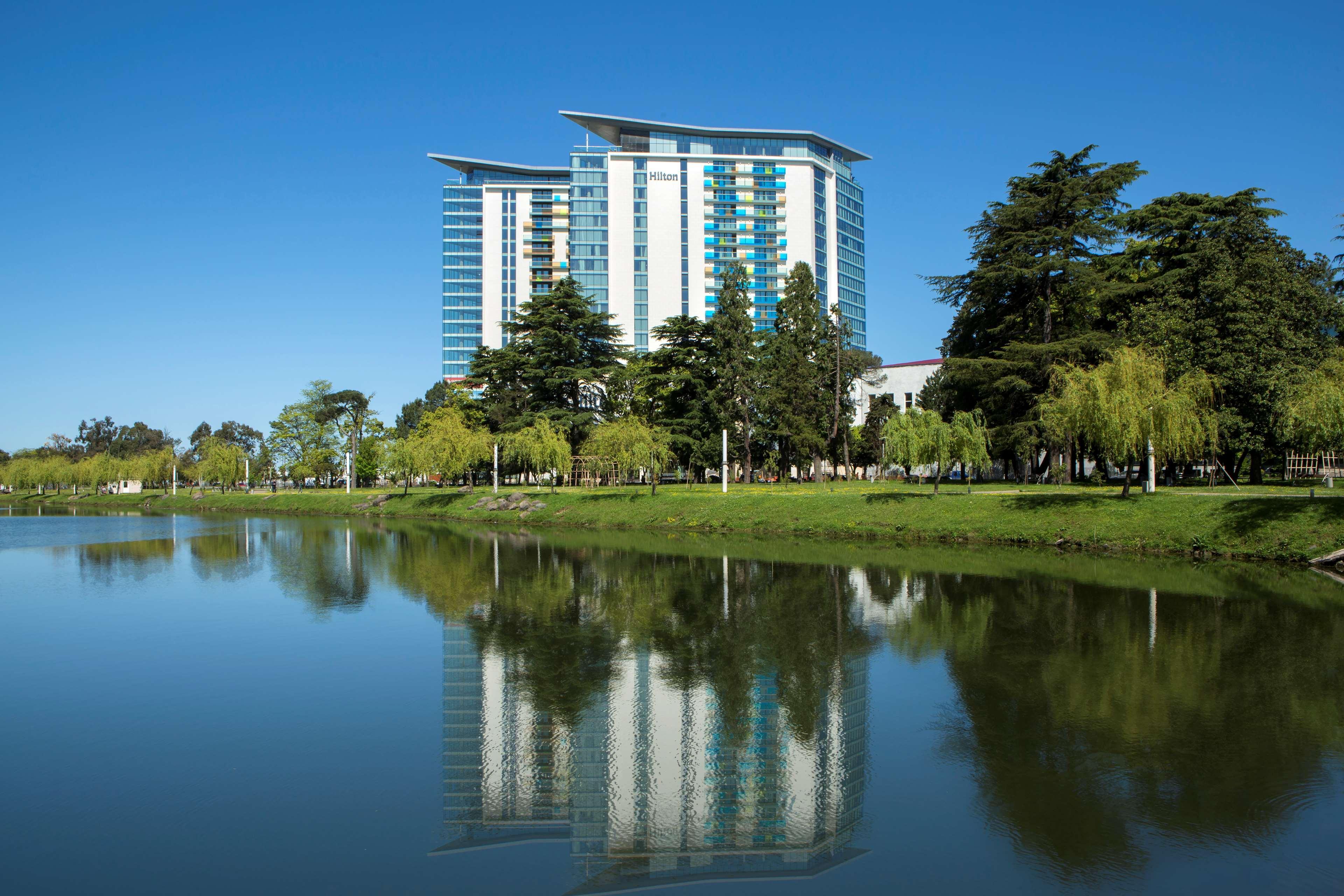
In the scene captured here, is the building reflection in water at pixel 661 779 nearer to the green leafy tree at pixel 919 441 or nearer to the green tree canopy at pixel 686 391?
the green leafy tree at pixel 919 441

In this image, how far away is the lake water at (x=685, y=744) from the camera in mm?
6285

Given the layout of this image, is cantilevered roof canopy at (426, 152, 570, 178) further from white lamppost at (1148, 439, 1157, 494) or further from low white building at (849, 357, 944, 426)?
white lamppost at (1148, 439, 1157, 494)

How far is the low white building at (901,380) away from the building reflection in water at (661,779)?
77.4m

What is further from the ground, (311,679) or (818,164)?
(818,164)

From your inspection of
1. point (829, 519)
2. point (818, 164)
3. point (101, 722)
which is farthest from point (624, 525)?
point (818, 164)

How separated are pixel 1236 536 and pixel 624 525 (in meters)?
26.5

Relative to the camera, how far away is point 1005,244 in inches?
1751

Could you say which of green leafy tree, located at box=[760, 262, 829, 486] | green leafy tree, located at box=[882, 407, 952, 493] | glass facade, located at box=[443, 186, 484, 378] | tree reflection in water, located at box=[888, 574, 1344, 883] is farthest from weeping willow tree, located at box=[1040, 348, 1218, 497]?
glass facade, located at box=[443, 186, 484, 378]

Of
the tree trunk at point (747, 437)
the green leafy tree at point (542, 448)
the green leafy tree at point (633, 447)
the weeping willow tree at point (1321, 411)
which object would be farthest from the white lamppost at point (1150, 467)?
the green leafy tree at point (542, 448)

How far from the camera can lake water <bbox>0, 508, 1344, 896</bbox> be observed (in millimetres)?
6285

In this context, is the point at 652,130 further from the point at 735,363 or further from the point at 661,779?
the point at 661,779

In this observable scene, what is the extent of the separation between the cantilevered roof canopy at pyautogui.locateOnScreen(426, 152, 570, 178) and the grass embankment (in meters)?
82.1

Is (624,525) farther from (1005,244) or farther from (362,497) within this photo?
(362,497)

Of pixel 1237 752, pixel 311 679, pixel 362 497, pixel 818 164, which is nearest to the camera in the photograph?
pixel 1237 752
